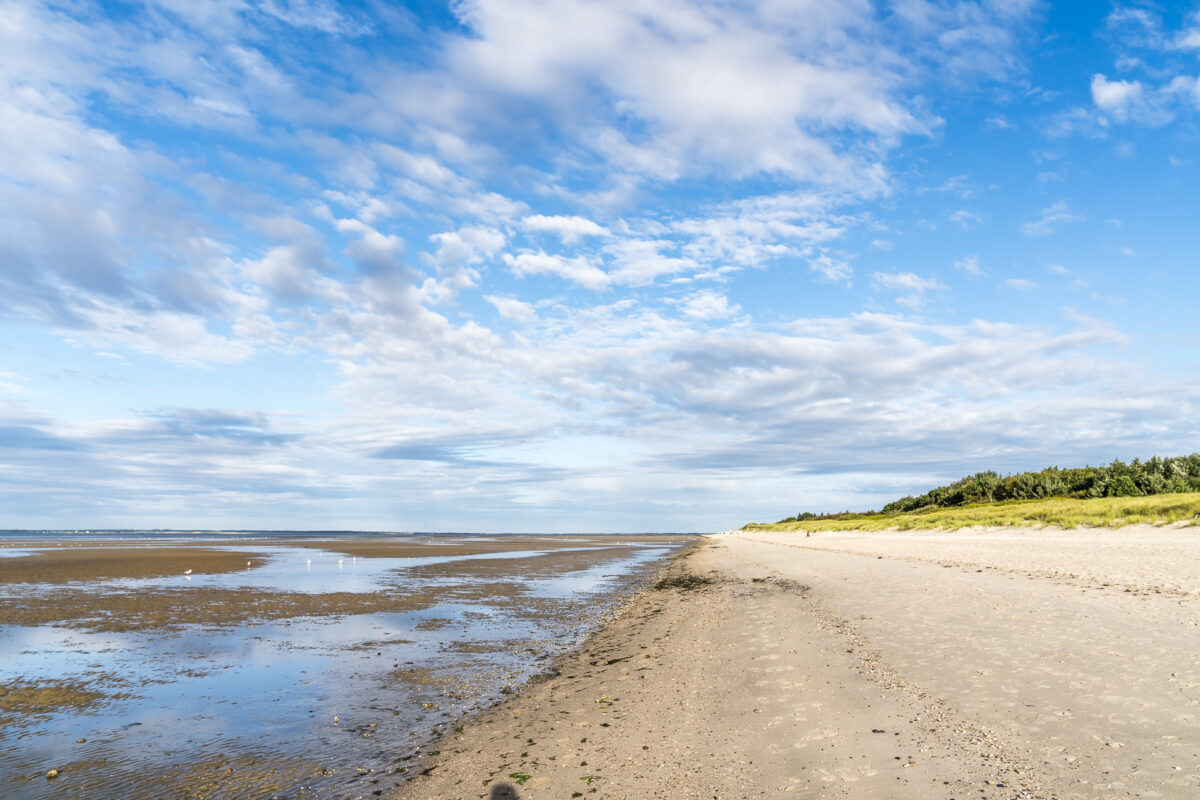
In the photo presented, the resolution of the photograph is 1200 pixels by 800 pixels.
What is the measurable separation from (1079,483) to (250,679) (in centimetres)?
7925

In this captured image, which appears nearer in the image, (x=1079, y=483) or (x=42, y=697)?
(x=42, y=697)

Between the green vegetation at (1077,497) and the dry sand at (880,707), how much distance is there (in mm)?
21778

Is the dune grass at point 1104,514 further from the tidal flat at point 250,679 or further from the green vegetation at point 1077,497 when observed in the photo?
the tidal flat at point 250,679

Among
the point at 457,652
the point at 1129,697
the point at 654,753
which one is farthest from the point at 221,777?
the point at 1129,697

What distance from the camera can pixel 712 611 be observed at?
2005cm

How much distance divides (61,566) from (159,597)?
22817mm

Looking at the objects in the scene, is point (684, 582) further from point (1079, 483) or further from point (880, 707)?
point (1079, 483)

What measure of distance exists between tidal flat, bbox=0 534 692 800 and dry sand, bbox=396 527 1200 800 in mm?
1474

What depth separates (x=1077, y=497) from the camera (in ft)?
190

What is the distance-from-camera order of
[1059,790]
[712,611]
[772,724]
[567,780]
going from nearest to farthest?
[1059,790] → [567,780] → [772,724] → [712,611]

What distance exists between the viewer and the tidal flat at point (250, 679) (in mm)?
8242

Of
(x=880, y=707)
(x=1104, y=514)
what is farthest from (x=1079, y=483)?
(x=880, y=707)

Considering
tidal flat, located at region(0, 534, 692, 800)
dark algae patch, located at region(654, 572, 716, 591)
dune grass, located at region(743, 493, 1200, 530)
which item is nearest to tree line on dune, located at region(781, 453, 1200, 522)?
dune grass, located at region(743, 493, 1200, 530)

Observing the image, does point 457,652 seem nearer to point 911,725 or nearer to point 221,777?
point 221,777
